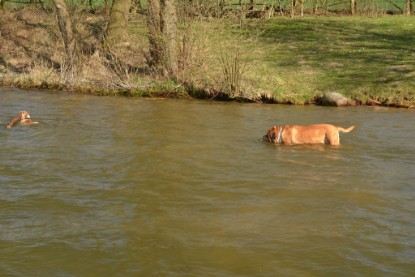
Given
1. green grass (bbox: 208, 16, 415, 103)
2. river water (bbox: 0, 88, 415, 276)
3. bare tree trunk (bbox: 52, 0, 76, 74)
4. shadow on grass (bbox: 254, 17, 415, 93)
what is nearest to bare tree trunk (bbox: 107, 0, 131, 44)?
bare tree trunk (bbox: 52, 0, 76, 74)

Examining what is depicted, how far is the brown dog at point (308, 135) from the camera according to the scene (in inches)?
471

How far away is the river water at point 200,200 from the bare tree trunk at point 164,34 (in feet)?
17.1

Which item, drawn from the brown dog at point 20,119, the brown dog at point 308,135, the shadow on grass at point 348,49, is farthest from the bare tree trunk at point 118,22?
the brown dog at point 308,135

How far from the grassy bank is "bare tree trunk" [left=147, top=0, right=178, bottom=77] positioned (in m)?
0.37

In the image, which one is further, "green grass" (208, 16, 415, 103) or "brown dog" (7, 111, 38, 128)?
"green grass" (208, 16, 415, 103)

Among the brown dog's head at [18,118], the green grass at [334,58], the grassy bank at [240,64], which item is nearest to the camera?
the brown dog's head at [18,118]

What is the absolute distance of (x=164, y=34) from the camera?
64.1 feet

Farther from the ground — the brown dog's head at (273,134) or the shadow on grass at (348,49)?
the shadow on grass at (348,49)

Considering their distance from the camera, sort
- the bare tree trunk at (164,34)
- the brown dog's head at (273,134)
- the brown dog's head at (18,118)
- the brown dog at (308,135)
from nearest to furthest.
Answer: the brown dog at (308,135), the brown dog's head at (273,134), the brown dog's head at (18,118), the bare tree trunk at (164,34)

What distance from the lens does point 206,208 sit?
8289mm

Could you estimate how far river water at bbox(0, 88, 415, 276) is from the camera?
21.9 ft

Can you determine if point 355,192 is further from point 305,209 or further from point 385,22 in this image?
point 385,22

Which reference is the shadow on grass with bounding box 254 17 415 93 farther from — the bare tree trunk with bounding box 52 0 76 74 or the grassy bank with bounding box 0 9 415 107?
the bare tree trunk with bounding box 52 0 76 74

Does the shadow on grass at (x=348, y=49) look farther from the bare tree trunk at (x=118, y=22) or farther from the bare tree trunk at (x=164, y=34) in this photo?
the bare tree trunk at (x=118, y=22)
